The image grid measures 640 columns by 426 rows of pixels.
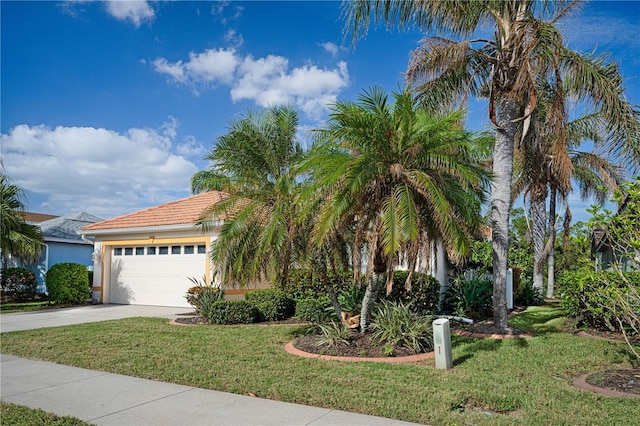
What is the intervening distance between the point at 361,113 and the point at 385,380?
4.71 meters

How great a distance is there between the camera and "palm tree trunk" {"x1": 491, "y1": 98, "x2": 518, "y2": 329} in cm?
1142

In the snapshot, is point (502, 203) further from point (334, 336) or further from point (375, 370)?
point (375, 370)

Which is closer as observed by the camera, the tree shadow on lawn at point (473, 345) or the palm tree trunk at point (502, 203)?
the tree shadow on lawn at point (473, 345)

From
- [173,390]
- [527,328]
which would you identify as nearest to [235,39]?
[173,390]

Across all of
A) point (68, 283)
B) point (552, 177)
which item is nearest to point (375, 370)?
point (68, 283)

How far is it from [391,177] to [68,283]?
603 inches

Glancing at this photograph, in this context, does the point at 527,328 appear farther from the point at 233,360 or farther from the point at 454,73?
the point at 233,360

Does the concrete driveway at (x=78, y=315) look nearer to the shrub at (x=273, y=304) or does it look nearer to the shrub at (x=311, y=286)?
the shrub at (x=273, y=304)

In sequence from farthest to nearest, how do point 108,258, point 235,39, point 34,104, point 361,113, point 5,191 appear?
point 108,258
point 5,191
point 34,104
point 235,39
point 361,113

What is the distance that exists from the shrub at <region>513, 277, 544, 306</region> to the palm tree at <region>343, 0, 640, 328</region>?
8741 millimetres

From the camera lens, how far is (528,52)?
10.4m

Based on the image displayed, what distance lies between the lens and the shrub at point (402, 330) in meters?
8.95

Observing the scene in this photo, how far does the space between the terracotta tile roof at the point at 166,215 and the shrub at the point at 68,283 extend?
1923mm

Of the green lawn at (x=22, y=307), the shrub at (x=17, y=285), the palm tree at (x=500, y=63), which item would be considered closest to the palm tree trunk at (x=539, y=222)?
the palm tree at (x=500, y=63)
